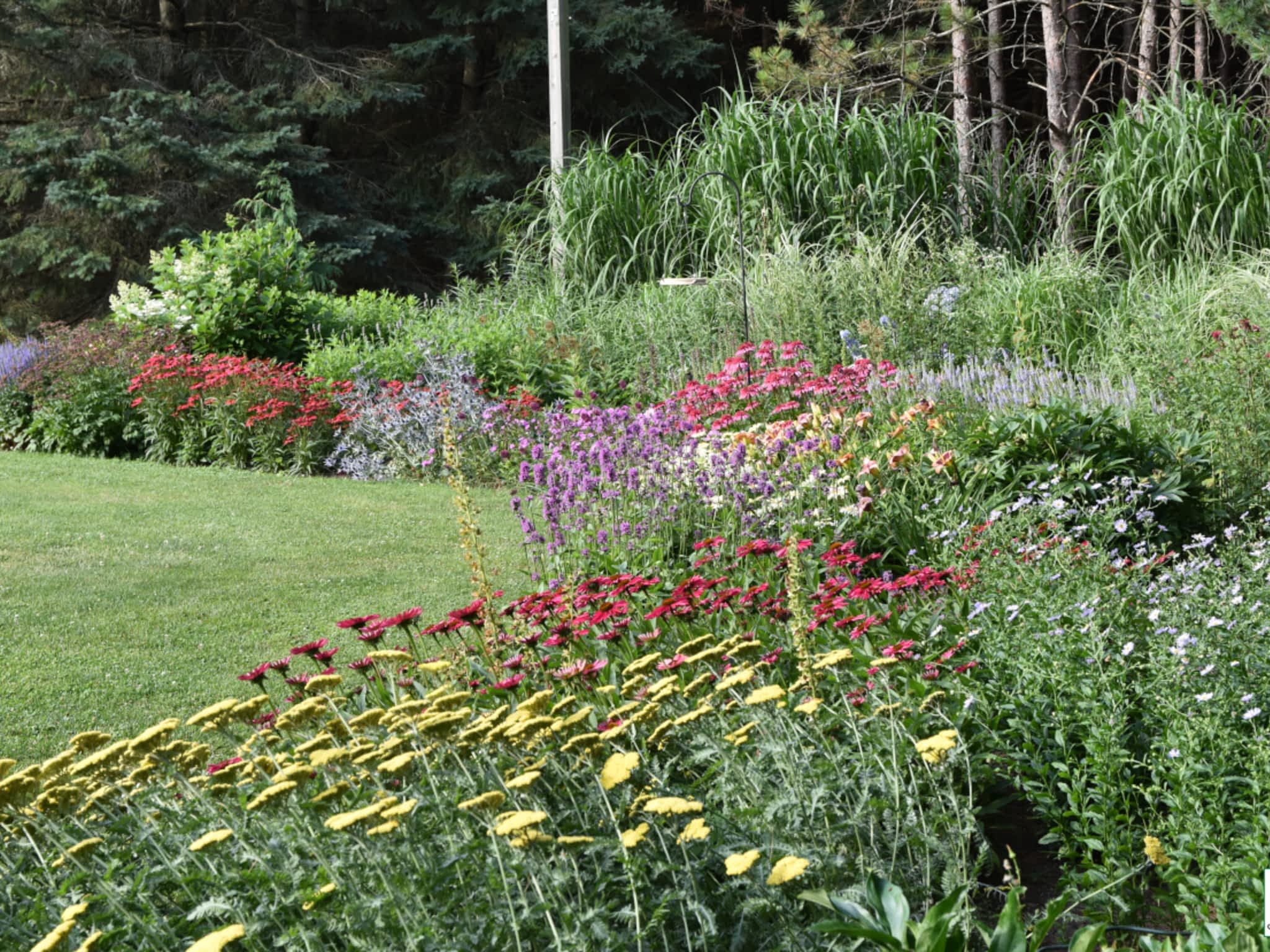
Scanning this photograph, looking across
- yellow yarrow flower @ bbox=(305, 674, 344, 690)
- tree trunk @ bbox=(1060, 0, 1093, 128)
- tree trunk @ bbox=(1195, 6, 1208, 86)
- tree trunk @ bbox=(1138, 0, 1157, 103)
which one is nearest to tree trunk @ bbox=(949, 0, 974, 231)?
tree trunk @ bbox=(1060, 0, 1093, 128)

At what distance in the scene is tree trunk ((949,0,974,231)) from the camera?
372 inches

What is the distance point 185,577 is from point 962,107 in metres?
7.68

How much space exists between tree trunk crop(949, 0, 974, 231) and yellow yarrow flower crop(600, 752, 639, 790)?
797 centimetres

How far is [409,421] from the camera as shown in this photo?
25.8ft

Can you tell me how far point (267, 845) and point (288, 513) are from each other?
16.0 feet

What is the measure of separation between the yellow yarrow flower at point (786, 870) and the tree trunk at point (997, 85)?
335 inches

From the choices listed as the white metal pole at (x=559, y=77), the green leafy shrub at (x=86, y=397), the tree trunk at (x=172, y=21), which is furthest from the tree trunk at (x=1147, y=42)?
the tree trunk at (x=172, y=21)

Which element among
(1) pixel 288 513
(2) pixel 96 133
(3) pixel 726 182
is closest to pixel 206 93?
(2) pixel 96 133

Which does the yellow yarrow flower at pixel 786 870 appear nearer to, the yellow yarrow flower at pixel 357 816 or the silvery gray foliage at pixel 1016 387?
the yellow yarrow flower at pixel 357 816

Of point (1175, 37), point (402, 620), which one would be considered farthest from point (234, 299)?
point (1175, 37)

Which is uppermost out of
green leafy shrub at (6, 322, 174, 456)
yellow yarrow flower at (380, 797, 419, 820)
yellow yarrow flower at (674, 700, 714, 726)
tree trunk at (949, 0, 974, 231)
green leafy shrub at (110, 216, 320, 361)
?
tree trunk at (949, 0, 974, 231)

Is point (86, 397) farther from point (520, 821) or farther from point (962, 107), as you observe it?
point (520, 821)

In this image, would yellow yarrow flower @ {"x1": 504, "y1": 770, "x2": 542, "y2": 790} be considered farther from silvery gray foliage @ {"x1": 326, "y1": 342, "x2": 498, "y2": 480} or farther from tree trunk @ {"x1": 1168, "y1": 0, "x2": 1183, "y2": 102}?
tree trunk @ {"x1": 1168, "y1": 0, "x2": 1183, "y2": 102}

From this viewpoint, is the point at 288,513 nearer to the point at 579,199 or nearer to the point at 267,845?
the point at 579,199
